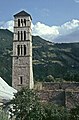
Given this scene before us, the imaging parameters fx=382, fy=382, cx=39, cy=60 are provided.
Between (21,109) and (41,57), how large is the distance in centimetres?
13431

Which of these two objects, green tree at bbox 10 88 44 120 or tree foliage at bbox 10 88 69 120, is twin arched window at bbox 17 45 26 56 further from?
green tree at bbox 10 88 44 120

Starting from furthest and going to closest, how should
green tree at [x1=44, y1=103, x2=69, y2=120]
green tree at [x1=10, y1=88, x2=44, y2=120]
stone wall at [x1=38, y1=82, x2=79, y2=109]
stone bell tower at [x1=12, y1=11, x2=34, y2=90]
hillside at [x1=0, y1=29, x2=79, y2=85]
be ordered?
hillside at [x1=0, y1=29, x2=79, y2=85], stone bell tower at [x1=12, y1=11, x2=34, y2=90], stone wall at [x1=38, y1=82, x2=79, y2=109], green tree at [x1=44, y1=103, x2=69, y2=120], green tree at [x1=10, y1=88, x2=44, y2=120]

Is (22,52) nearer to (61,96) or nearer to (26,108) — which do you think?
(61,96)

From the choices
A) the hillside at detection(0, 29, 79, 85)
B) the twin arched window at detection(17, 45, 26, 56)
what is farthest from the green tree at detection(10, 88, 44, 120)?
the hillside at detection(0, 29, 79, 85)

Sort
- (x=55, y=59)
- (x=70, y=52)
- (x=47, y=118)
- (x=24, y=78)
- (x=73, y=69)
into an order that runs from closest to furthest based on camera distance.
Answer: (x=47, y=118) < (x=24, y=78) < (x=73, y=69) < (x=55, y=59) < (x=70, y=52)

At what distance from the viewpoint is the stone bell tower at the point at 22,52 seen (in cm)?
5472

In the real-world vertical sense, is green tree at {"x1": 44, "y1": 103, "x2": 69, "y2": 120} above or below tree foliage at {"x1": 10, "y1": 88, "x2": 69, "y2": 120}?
below

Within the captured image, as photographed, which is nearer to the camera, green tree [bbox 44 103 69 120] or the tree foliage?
the tree foliage

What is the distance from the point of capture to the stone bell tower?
180ft

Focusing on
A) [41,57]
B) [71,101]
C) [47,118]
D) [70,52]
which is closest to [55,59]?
[41,57]

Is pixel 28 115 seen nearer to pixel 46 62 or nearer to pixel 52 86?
pixel 52 86

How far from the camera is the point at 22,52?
5544 cm

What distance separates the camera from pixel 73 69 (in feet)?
483

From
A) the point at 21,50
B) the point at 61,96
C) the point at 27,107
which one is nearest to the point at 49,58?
the point at 21,50
